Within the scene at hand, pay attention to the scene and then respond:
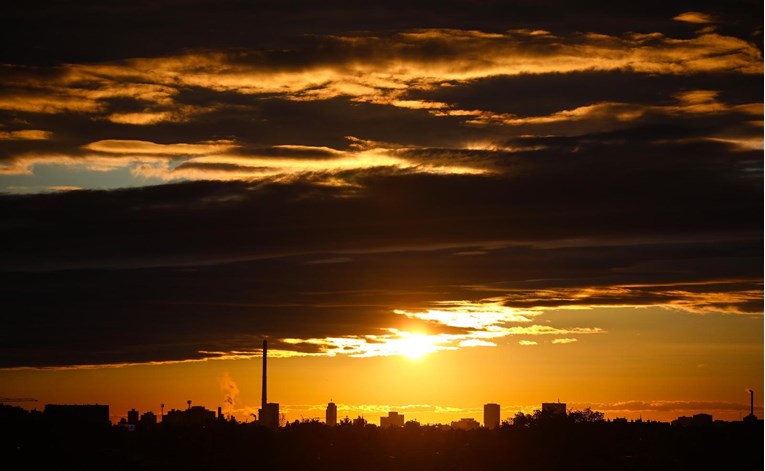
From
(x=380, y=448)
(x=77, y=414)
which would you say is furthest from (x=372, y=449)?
(x=77, y=414)

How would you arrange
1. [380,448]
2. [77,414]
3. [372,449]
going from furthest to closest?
[77,414] < [380,448] < [372,449]

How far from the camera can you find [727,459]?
9188cm

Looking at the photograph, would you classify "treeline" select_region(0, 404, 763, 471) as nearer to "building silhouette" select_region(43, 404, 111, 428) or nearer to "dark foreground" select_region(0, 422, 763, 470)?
"dark foreground" select_region(0, 422, 763, 470)

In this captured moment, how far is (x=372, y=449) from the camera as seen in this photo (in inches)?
3821

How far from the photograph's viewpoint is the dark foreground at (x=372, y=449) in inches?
3354

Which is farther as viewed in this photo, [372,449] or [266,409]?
[266,409]

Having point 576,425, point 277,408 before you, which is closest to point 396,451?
point 576,425

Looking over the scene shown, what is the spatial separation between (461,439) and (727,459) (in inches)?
984

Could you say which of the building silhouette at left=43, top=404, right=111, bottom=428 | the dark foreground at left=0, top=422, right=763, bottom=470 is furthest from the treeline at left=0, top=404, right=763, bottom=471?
the building silhouette at left=43, top=404, right=111, bottom=428

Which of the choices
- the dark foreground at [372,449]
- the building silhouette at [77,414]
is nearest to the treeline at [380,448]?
the dark foreground at [372,449]

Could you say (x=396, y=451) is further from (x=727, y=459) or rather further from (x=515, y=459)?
(x=727, y=459)

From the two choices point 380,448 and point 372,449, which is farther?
point 380,448

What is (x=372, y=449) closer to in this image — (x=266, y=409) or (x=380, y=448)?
(x=380, y=448)

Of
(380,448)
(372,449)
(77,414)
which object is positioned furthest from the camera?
(77,414)
